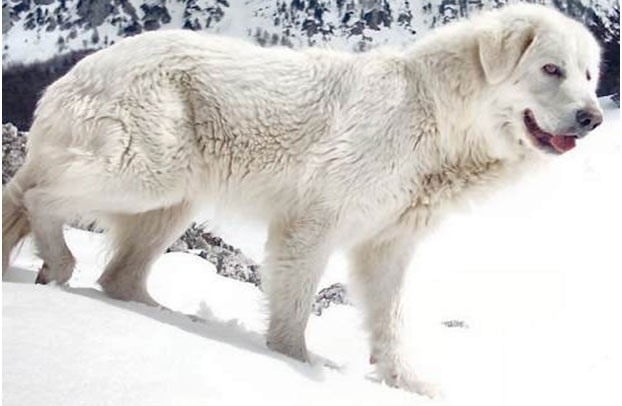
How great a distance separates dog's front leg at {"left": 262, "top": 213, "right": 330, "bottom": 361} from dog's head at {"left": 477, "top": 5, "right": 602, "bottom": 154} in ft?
4.59

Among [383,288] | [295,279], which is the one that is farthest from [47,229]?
[383,288]

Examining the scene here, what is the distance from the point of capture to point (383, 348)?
5.49m

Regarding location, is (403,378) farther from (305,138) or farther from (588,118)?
(588,118)

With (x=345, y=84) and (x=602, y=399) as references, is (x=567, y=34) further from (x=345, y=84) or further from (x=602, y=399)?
(x=602, y=399)

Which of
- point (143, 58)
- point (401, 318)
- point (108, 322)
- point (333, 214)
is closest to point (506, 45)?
point (333, 214)

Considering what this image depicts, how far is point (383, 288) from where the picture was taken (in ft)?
18.4

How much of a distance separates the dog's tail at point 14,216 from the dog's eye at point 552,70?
336 centimetres

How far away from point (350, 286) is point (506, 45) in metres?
1.96

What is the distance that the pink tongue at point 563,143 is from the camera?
193 inches

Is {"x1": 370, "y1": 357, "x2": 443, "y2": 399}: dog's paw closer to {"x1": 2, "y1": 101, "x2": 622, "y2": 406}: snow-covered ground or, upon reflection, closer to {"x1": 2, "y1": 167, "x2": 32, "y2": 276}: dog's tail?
{"x1": 2, "y1": 101, "x2": 622, "y2": 406}: snow-covered ground

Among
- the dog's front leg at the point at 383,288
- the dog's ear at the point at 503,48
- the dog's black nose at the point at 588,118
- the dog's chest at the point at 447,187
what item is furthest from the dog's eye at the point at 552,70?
the dog's front leg at the point at 383,288

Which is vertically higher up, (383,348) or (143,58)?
(143,58)

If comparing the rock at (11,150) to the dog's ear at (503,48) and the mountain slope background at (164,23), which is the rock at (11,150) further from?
the dog's ear at (503,48)

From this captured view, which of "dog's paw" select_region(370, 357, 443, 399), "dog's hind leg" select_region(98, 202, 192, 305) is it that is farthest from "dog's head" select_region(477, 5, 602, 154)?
"dog's hind leg" select_region(98, 202, 192, 305)
